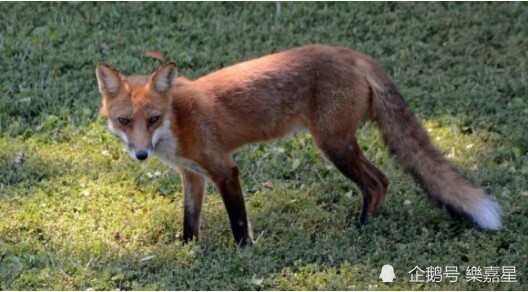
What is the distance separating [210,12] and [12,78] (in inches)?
96.6

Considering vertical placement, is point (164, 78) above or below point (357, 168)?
above

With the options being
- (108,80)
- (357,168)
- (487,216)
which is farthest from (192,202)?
(487,216)

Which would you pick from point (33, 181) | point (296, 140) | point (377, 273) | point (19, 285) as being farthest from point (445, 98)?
point (19, 285)

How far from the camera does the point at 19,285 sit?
5699 millimetres

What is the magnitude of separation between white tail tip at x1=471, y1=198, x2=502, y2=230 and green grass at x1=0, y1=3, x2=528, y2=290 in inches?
2.8

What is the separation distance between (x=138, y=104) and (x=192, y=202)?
0.92 meters

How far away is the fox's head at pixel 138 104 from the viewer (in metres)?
5.99

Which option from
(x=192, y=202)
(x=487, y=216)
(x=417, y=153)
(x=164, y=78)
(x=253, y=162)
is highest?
(x=164, y=78)

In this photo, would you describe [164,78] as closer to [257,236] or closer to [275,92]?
[275,92]

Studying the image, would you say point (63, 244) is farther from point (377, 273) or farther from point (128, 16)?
point (128, 16)

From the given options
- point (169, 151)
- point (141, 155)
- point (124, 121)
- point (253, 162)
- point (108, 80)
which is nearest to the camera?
point (141, 155)

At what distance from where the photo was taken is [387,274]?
5871mm

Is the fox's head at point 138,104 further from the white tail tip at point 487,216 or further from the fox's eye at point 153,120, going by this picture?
the white tail tip at point 487,216

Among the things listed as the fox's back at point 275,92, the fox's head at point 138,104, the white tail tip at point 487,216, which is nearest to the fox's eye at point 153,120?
the fox's head at point 138,104
